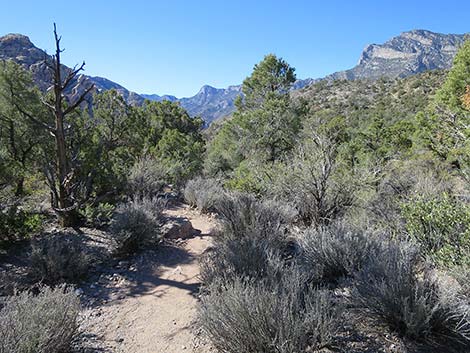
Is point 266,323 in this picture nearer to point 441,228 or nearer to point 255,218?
point 441,228

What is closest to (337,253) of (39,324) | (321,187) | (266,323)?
(266,323)

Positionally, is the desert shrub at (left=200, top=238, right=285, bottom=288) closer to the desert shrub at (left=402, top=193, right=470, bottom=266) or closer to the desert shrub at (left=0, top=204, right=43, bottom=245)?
the desert shrub at (left=402, top=193, right=470, bottom=266)

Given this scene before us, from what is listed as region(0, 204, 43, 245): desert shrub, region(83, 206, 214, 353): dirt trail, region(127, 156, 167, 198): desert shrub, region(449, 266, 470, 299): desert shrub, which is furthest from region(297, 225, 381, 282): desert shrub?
region(127, 156, 167, 198): desert shrub

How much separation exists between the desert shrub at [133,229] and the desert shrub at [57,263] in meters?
0.68

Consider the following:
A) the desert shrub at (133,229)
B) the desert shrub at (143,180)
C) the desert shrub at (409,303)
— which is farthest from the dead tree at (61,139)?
the desert shrub at (409,303)

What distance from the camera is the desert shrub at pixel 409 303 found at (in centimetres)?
253

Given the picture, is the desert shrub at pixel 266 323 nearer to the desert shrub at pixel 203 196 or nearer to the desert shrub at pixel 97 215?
the desert shrub at pixel 97 215

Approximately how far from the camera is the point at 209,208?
358 inches

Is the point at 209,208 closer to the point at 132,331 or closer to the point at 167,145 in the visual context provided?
the point at 132,331

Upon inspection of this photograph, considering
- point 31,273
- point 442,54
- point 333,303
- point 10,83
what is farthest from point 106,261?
point 442,54

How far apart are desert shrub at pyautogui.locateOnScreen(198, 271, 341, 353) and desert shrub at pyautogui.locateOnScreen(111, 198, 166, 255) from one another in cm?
330

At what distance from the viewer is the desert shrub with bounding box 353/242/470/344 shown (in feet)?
8.29

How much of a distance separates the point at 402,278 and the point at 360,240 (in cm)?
121

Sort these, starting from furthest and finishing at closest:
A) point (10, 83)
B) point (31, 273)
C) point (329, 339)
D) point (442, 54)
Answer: point (442, 54), point (10, 83), point (31, 273), point (329, 339)
